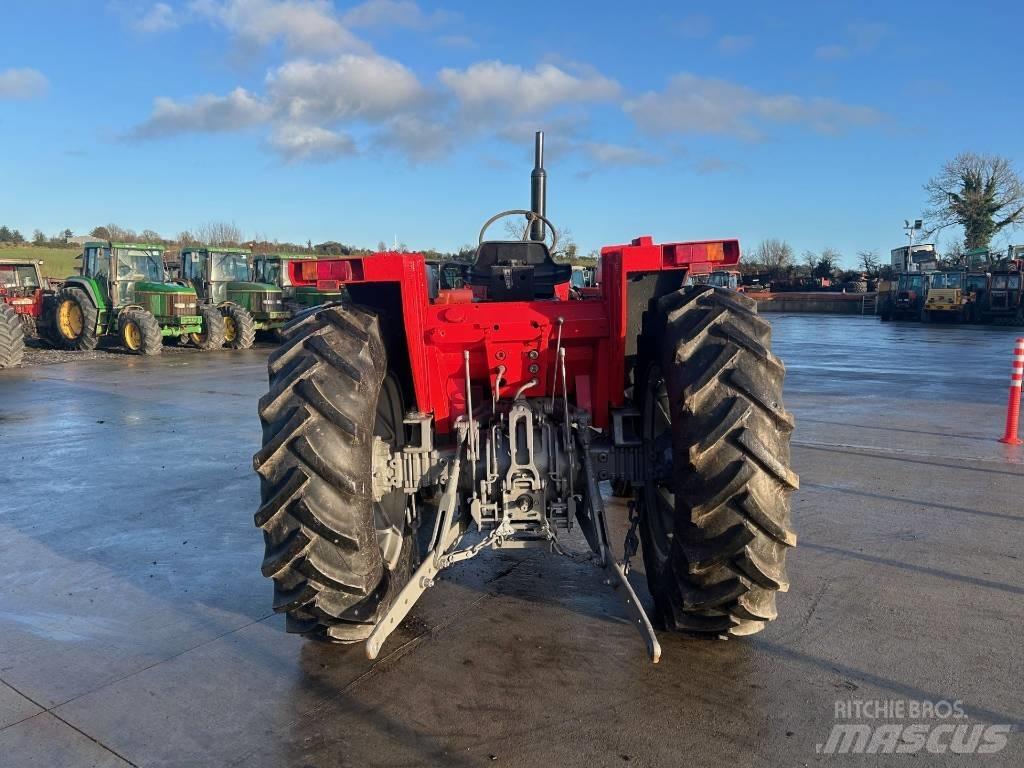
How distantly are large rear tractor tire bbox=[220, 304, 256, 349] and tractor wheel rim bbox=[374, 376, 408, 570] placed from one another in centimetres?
1743

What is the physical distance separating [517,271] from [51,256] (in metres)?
44.4

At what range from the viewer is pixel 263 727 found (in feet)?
10.3

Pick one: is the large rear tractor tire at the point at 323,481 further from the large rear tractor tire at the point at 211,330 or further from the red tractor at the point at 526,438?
the large rear tractor tire at the point at 211,330

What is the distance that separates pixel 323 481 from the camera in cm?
335

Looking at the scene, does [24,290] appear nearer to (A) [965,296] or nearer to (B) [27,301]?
(B) [27,301]

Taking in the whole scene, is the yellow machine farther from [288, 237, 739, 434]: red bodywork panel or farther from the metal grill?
[288, 237, 739, 434]: red bodywork panel

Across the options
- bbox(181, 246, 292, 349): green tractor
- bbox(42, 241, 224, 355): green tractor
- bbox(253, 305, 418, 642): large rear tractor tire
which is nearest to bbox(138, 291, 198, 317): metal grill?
bbox(42, 241, 224, 355): green tractor

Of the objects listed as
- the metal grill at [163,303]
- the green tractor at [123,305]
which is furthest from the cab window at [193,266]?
the metal grill at [163,303]

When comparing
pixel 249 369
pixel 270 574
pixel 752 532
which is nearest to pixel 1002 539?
pixel 752 532

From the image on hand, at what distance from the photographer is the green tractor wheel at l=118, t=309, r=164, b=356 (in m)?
18.2

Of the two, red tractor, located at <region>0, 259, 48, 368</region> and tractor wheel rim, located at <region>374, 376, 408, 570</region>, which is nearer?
tractor wheel rim, located at <region>374, 376, 408, 570</region>

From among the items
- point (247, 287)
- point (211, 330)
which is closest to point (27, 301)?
point (211, 330)

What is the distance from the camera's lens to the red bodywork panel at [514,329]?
3.69m

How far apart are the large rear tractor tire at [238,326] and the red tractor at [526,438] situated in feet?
56.7
